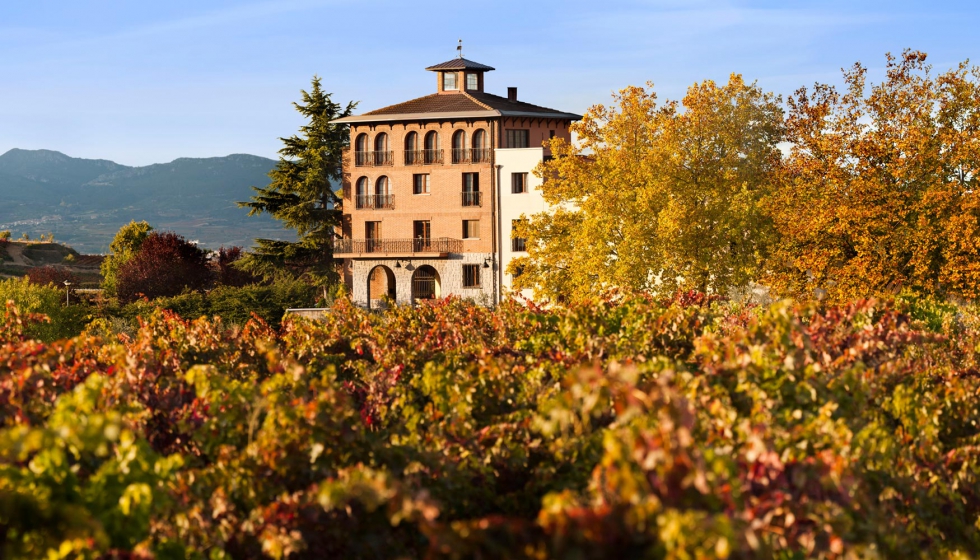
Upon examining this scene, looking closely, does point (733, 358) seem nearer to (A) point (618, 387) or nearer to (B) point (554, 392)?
(B) point (554, 392)

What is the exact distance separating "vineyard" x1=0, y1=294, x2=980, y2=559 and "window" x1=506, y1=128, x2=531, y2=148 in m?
44.4

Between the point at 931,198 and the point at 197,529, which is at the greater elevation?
the point at 931,198

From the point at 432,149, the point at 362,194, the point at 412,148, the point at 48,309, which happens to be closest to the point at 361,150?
the point at 362,194

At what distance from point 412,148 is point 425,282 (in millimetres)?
7389

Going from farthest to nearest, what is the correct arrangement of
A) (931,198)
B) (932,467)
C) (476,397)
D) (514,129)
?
(514,129), (931,198), (476,397), (932,467)

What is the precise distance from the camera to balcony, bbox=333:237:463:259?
5591cm

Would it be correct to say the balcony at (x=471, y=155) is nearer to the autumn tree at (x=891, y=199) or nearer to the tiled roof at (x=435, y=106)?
the tiled roof at (x=435, y=106)

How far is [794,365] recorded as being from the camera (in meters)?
7.93

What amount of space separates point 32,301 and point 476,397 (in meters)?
34.8

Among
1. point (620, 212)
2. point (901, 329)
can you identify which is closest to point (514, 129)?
point (620, 212)

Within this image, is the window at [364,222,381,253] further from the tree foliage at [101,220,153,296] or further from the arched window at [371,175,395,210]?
the tree foliage at [101,220,153,296]

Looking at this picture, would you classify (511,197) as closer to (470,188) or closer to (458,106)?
(470,188)

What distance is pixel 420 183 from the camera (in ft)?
188

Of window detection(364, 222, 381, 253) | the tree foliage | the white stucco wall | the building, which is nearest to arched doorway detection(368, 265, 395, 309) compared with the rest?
the building
